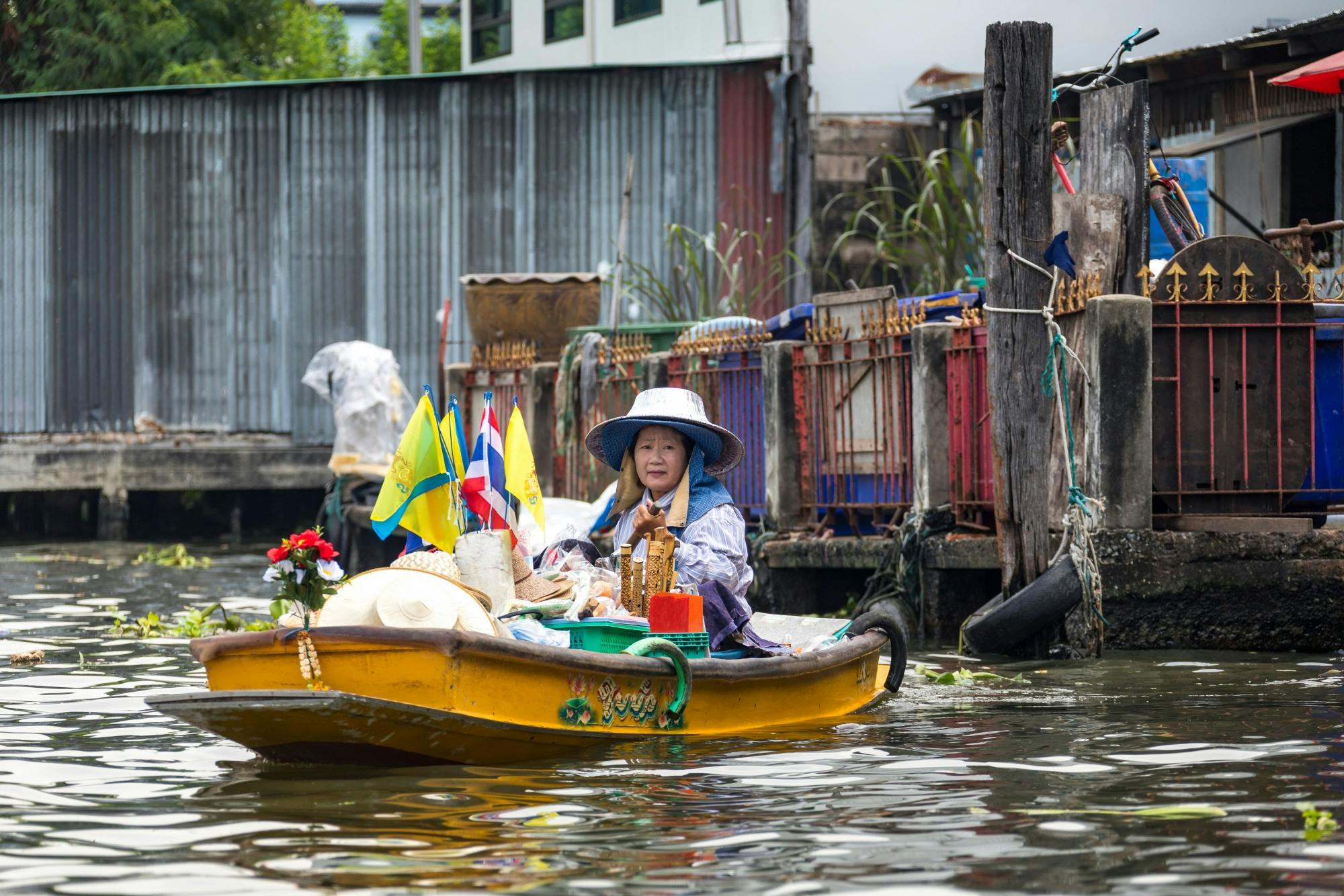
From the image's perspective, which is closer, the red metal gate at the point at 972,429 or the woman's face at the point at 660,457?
the woman's face at the point at 660,457

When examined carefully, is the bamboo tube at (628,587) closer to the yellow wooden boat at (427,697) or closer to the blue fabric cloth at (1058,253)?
the yellow wooden boat at (427,697)

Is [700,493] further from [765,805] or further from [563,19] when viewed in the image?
[563,19]

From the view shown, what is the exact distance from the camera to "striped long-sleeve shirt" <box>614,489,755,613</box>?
778cm

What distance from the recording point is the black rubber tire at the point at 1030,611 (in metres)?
9.66

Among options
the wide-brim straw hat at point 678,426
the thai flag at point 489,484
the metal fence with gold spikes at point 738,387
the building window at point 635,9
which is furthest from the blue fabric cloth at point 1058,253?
the building window at point 635,9

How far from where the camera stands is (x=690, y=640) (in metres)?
7.26

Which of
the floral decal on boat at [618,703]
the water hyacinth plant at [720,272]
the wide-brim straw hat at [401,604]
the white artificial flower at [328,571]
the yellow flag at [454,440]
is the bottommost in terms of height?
the floral decal on boat at [618,703]

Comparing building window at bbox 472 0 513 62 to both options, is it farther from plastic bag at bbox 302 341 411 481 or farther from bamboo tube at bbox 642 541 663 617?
bamboo tube at bbox 642 541 663 617

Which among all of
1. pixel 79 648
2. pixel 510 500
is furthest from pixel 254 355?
pixel 510 500

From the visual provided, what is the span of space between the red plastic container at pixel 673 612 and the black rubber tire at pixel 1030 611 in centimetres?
308

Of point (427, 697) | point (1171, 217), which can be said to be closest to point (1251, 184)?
point (1171, 217)

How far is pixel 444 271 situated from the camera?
21344 millimetres

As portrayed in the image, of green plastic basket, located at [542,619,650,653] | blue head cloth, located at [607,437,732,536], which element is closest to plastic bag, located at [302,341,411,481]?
blue head cloth, located at [607,437,732,536]

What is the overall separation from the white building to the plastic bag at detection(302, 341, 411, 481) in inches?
190
